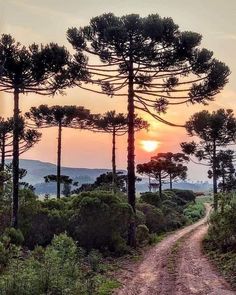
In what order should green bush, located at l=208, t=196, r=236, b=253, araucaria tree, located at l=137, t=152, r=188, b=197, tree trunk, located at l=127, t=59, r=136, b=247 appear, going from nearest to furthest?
green bush, located at l=208, t=196, r=236, b=253
tree trunk, located at l=127, t=59, r=136, b=247
araucaria tree, located at l=137, t=152, r=188, b=197

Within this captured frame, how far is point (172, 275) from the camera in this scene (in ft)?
49.5

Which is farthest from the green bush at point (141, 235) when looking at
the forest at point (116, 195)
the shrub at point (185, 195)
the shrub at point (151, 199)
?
the shrub at point (185, 195)

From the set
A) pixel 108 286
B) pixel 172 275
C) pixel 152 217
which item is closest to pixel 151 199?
pixel 152 217

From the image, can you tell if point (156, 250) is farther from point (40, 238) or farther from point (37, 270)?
point (37, 270)

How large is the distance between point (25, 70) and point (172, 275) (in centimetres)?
1133

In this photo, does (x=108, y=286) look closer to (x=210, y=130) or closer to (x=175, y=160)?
(x=210, y=130)

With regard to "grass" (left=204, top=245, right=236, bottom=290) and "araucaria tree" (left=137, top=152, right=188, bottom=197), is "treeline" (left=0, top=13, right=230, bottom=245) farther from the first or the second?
"araucaria tree" (left=137, top=152, right=188, bottom=197)

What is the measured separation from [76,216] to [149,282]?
6.33 m

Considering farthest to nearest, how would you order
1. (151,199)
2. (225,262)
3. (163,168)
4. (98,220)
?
(163,168), (151,199), (98,220), (225,262)

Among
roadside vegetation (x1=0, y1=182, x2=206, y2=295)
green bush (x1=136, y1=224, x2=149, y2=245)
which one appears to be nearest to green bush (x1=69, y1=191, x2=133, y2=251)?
roadside vegetation (x1=0, y1=182, x2=206, y2=295)

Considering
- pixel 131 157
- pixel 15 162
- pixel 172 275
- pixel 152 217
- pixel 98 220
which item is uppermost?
pixel 131 157

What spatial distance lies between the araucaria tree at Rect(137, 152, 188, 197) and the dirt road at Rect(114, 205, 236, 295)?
2978 cm

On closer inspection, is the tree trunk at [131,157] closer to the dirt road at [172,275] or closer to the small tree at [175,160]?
the dirt road at [172,275]

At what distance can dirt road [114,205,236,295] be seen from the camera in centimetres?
1297
